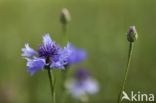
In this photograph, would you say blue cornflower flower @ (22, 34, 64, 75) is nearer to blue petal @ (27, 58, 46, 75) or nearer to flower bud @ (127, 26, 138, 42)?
blue petal @ (27, 58, 46, 75)

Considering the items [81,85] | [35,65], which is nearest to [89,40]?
[81,85]

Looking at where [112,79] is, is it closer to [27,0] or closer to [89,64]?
[89,64]

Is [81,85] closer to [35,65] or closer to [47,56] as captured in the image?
[47,56]

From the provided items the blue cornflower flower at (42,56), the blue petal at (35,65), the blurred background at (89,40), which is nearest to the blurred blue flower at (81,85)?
the blurred background at (89,40)

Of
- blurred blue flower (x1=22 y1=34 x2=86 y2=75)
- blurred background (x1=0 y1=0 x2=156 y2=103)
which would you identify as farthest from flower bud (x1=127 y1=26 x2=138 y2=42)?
blurred background (x1=0 y1=0 x2=156 y2=103)

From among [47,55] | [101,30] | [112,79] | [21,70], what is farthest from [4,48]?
[47,55]
